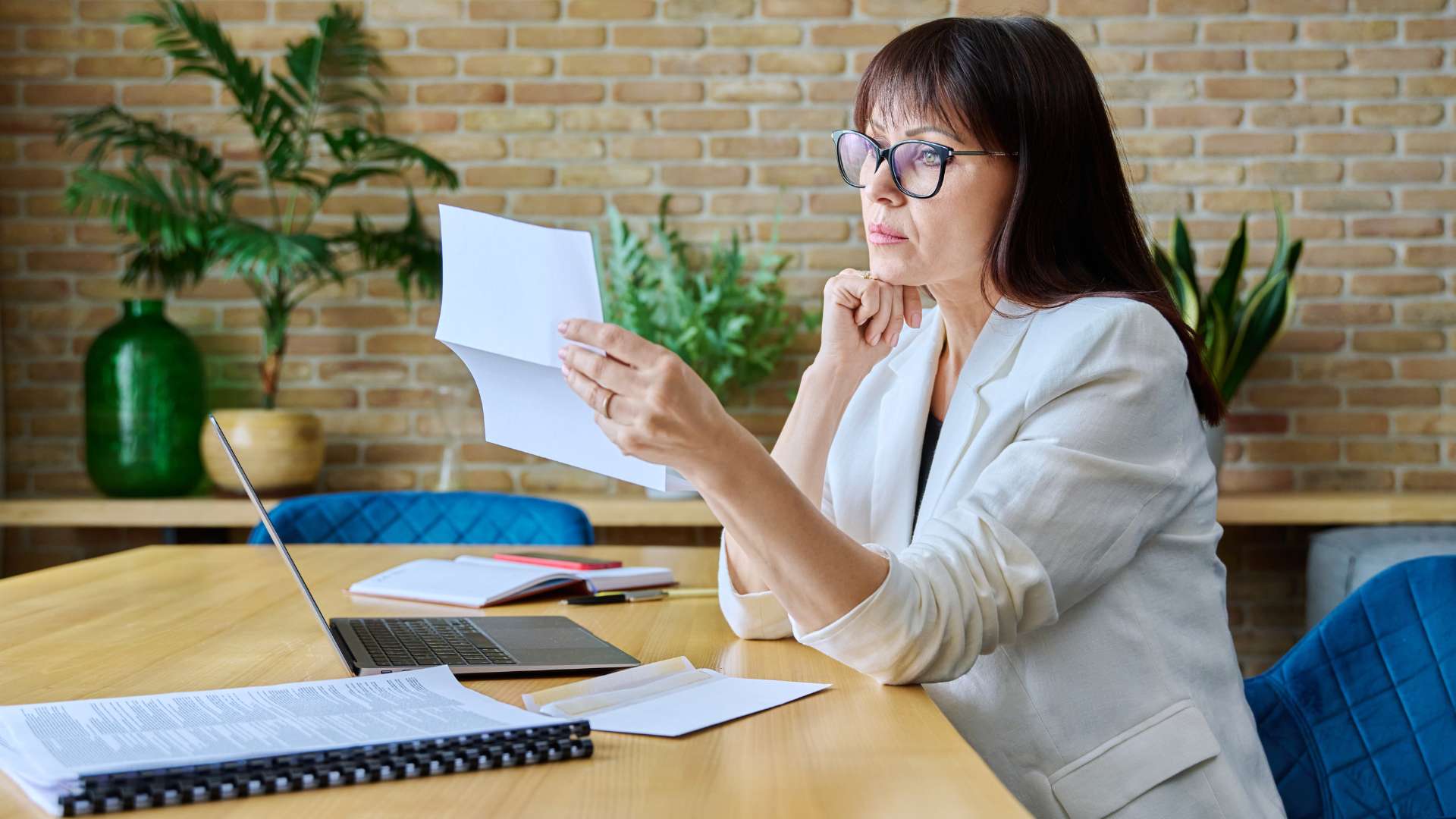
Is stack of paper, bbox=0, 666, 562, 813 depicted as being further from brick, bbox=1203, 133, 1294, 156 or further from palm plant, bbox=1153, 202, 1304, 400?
brick, bbox=1203, 133, 1294, 156

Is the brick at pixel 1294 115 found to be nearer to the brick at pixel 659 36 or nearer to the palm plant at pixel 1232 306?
the palm plant at pixel 1232 306

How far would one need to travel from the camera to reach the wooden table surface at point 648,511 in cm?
319

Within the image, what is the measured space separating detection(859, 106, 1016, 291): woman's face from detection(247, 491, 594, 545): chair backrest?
1141 millimetres

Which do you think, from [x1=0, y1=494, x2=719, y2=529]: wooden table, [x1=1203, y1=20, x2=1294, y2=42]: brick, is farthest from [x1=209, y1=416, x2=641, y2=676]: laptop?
[x1=1203, y1=20, x2=1294, y2=42]: brick

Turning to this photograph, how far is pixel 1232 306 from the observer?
10.7 feet

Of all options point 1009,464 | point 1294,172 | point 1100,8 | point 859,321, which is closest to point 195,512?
point 859,321

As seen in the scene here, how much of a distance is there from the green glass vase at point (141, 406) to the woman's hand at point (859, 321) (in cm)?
243

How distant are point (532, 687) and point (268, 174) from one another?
2.65 m

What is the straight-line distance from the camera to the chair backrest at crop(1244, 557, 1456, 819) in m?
1.41

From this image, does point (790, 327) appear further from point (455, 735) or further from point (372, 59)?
point (455, 735)

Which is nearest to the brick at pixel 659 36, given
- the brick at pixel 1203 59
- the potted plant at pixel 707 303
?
the potted plant at pixel 707 303

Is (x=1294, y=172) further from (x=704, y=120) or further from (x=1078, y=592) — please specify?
(x=1078, y=592)

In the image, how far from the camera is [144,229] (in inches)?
125

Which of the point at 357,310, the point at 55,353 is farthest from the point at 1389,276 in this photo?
the point at 55,353
